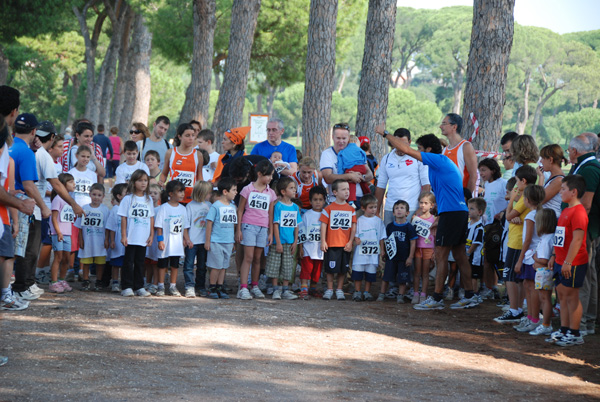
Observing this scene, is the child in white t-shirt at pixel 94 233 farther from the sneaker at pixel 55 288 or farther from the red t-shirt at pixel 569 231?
the red t-shirt at pixel 569 231

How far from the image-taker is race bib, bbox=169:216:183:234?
898 cm

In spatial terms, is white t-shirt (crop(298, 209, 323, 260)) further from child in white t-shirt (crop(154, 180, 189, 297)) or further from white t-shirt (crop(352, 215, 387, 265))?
child in white t-shirt (crop(154, 180, 189, 297))

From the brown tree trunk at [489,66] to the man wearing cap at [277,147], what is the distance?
3464mm

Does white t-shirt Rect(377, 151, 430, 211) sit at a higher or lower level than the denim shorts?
higher

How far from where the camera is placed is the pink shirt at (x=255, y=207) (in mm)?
9203

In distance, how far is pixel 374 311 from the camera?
348 inches

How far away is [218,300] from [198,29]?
12.7 metres

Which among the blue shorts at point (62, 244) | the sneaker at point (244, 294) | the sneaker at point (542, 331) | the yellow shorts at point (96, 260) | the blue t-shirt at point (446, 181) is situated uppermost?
the blue t-shirt at point (446, 181)

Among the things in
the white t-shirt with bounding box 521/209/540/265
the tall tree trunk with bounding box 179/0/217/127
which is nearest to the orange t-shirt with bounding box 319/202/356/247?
the white t-shirt with bounding box 521/209/540/265

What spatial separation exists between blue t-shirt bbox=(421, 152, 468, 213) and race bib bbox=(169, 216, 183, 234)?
303 cm

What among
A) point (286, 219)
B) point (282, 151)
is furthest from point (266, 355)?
point (282, 151)

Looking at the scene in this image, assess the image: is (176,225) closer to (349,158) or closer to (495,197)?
(349,158)

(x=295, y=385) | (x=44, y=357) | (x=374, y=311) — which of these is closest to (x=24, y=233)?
(x=44, y=357)

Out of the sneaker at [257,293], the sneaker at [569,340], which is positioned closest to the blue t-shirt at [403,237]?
the sneaker at [257,293]
